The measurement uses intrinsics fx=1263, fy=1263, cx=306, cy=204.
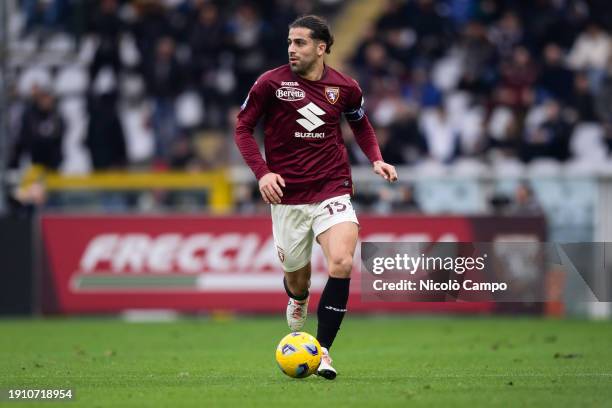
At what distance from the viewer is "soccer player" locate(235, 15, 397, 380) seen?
923cm

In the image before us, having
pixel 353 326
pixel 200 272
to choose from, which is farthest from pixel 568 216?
pixel 200 272

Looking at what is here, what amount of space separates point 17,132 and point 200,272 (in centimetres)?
582

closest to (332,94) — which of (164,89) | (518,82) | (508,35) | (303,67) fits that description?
(303,67)

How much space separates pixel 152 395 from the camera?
816cm

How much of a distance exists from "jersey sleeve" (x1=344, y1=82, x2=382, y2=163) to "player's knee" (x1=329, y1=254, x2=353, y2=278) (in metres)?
0.86

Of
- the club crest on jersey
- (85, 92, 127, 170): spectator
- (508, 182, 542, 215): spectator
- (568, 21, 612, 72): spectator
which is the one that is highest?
the club crest on jersey

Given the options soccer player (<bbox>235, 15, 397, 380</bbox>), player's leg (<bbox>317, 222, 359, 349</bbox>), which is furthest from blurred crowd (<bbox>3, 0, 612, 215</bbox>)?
player's leg (<bbox>317, 222, 359, 349</bbox>)

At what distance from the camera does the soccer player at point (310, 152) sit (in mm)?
9227

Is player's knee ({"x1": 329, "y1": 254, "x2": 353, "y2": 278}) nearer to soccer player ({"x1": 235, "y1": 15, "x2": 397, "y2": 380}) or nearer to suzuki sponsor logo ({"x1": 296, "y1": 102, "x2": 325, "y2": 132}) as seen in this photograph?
soccer player ({"x1": 235, "y1": 15, "x2": 397, "y2": 380})

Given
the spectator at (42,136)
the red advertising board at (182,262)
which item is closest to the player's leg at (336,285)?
the red advertising board at (182,262)

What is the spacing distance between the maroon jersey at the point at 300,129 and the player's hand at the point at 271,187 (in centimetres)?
30

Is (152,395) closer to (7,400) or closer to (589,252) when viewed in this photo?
(7,400)

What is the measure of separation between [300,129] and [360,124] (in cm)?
63

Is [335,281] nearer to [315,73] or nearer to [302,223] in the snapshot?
[302,223]
